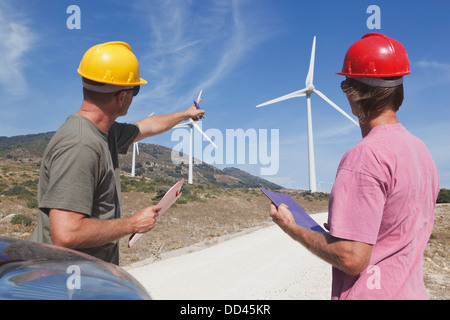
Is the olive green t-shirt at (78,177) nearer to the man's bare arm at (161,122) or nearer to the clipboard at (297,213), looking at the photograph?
the clipboard at (297,213)

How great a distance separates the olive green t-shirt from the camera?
258 cm

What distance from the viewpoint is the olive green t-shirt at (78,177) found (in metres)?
2.58

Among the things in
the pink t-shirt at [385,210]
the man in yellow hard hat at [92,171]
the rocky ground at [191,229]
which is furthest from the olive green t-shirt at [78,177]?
the rocky ground at [191,229]

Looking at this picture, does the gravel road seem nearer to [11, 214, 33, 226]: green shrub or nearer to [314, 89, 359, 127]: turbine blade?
[11, 214, 33, 226]: green shrub

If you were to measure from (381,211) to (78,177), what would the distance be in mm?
2009

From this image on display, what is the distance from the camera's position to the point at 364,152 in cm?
198

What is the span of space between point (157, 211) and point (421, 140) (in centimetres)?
215

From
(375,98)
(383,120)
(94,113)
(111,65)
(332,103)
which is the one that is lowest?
(383,120)

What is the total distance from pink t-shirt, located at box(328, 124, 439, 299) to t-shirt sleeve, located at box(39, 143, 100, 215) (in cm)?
171

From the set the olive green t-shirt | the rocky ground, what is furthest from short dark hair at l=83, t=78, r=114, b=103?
the rocky ground

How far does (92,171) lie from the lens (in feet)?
8.89

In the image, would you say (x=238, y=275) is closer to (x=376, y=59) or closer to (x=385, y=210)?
(x=385, y=210)

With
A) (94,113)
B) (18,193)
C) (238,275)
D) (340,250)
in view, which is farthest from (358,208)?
(18,193)
